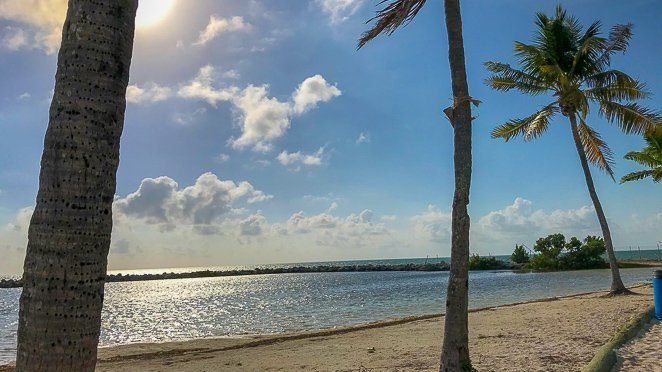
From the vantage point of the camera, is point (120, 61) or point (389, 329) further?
Answer: point (389, 329)

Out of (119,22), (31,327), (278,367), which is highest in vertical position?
(119,22)

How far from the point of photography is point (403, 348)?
10820 mm

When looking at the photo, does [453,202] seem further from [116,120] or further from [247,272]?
[247,272]

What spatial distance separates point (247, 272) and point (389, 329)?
12683 centimetres

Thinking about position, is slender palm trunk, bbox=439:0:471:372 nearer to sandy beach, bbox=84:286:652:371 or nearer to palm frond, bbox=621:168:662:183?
sandy beach, bbox=84:286:652:371

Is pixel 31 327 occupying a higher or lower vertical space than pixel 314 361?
higher

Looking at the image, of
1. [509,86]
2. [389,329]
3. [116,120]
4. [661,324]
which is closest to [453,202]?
[116,120]

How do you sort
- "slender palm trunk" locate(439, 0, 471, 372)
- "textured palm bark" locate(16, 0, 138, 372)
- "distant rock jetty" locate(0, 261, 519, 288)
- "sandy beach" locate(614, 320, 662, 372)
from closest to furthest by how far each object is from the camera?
"textured palm bark" locate(16, 0, 138, 372), "slender palm trunk" locate(439, 0, 471, 372), "sandy beach" locate(614, 320, 662, 372), "distant rock jetty" locate(0, 261, 519, 288)

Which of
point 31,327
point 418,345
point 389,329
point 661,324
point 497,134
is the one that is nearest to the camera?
point 31,327

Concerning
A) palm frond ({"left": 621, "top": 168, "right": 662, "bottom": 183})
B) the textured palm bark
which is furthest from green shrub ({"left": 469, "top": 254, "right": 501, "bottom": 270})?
the textured palm bark

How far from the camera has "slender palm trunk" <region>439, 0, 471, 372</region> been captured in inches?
230

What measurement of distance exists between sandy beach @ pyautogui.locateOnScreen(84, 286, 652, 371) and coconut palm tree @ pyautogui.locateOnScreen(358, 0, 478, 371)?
1665 millimetres

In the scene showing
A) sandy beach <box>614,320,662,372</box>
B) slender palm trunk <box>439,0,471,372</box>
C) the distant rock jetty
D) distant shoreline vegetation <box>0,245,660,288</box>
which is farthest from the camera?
the distant rock jetty

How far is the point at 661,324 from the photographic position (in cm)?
965
